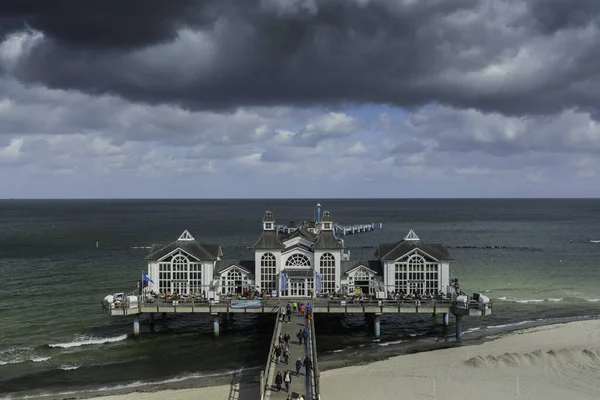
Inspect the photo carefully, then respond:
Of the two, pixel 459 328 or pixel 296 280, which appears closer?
pixel 459 328

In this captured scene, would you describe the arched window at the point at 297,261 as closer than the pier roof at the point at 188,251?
No

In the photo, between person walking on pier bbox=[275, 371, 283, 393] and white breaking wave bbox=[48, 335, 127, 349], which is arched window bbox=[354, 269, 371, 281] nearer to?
white breaking wave bbox=[48, 335, 127, 349]

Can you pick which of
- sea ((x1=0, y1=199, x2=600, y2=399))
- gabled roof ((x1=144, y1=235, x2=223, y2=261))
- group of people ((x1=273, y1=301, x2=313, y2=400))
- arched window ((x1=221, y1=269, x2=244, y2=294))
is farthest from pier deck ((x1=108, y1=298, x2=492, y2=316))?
gabled roof ((x1=144, y1=235, x2=223, y2=261))

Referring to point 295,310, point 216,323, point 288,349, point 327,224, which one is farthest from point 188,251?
point 288,349

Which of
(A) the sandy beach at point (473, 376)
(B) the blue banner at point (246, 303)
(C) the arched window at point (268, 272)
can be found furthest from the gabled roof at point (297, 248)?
(A) the sandy beach at point (473, 376)

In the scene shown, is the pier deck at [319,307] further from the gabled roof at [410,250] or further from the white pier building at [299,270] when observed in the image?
the gabled roof at [410,250]

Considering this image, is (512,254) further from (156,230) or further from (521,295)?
(156,230)

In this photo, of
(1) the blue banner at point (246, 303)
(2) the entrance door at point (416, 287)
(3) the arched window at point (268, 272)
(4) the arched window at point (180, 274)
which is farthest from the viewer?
(3) the arched window at point (268, 272)

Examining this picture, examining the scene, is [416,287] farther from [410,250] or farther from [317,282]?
[317,282]
